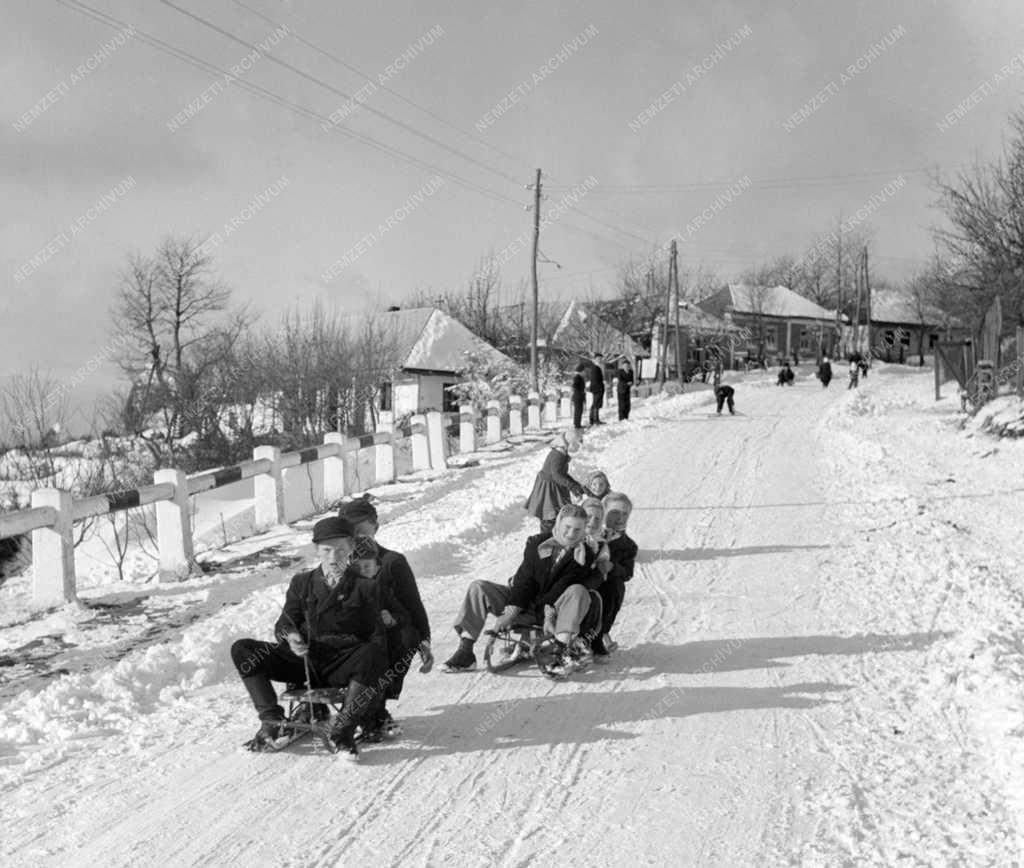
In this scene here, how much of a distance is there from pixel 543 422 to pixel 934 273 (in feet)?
53.7

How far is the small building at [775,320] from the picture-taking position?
3302 inches

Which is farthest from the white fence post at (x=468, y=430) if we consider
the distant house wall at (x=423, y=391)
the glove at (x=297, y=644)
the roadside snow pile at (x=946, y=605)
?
the distant house wall at (x=423, y=391)

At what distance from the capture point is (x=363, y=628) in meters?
5.15

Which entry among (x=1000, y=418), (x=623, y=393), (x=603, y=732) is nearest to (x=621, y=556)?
(x=603, y=732)

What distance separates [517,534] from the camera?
39.1 ft

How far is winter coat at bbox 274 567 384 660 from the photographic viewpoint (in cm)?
509

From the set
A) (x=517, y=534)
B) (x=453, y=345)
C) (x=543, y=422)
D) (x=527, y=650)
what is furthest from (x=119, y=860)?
(x=453, y=345)

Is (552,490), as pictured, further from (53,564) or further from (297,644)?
(297,644)

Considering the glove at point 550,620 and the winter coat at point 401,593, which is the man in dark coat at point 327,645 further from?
the glove at point 550,620

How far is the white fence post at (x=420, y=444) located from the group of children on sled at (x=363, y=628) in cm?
1216

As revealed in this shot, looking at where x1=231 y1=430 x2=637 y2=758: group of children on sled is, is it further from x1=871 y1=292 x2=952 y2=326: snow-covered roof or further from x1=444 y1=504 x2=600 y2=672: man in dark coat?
x1=871 y1=292 x2=952 y2=326: snow-covered roof

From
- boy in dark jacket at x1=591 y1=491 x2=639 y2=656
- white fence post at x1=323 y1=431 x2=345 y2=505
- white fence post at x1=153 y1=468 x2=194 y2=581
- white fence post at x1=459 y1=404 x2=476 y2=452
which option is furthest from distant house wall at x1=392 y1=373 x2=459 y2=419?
boy in dark jacket at x1=591 y1=491 x2=639 y2=656

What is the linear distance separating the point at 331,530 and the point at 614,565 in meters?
2.53

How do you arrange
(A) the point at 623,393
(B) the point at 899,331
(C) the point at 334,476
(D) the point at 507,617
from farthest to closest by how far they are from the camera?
1. (B) the point at 899,331
2. (A) the point at 623,393
3. (C) the point at 334,476
4. (D) the point at 507,617
